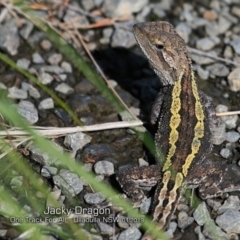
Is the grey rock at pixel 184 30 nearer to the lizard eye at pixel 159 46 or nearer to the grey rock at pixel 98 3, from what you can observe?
the grey rock at pixel 98 3

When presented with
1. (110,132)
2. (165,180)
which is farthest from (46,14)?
(165,180)

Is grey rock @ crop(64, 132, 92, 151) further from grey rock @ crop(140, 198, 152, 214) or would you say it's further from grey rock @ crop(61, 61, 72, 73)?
grey rock @ crop(61, 61, 72, 73)

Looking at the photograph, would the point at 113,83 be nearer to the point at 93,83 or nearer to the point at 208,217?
the point at 93,83

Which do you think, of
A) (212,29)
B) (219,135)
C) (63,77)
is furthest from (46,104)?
(212,29)

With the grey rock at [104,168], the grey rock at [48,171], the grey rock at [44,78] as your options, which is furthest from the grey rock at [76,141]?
the grey rock at [44,78]

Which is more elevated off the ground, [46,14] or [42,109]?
[46,14]

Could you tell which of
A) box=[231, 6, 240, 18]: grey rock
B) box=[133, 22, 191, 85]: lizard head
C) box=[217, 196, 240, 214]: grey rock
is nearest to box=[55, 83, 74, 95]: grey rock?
box=[133, 22, 191, 85]: lizard head
